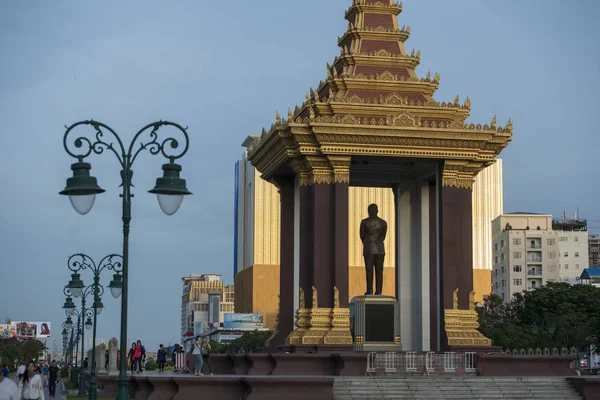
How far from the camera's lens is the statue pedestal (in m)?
37.9

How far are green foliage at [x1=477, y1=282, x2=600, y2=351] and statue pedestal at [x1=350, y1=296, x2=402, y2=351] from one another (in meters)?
43.4

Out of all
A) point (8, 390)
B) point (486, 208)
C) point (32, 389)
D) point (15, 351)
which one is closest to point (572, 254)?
point (486, 208)

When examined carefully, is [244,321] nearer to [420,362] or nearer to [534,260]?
[534,260]


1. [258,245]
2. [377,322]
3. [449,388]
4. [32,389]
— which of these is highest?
[258,245]

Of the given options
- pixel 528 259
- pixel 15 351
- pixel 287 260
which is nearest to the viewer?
pixel 287 260

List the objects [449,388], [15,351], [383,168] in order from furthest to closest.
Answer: [15,351] → [383,168] → [449,388]

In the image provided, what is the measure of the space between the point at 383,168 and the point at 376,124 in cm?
385

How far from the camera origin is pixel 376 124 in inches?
1490

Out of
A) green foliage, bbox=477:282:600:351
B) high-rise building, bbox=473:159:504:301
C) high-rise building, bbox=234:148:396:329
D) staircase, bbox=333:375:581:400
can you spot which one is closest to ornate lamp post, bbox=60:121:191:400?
staircase, bbox=333:375:581:400

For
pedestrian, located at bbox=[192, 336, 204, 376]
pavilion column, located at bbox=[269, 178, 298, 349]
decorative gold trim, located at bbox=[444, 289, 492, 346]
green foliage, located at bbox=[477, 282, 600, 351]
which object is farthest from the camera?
green foliage, located at bbox=[477, 282, 600, 351]

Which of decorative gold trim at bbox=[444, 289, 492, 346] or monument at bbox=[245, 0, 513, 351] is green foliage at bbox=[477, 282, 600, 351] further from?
decorative gold trim at bbox=[444, 289, 492, 346]

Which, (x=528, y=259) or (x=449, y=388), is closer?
(x=449, y=388)

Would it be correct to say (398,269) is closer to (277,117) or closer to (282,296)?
(282,296)

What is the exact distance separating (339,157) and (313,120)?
5.04 ft
